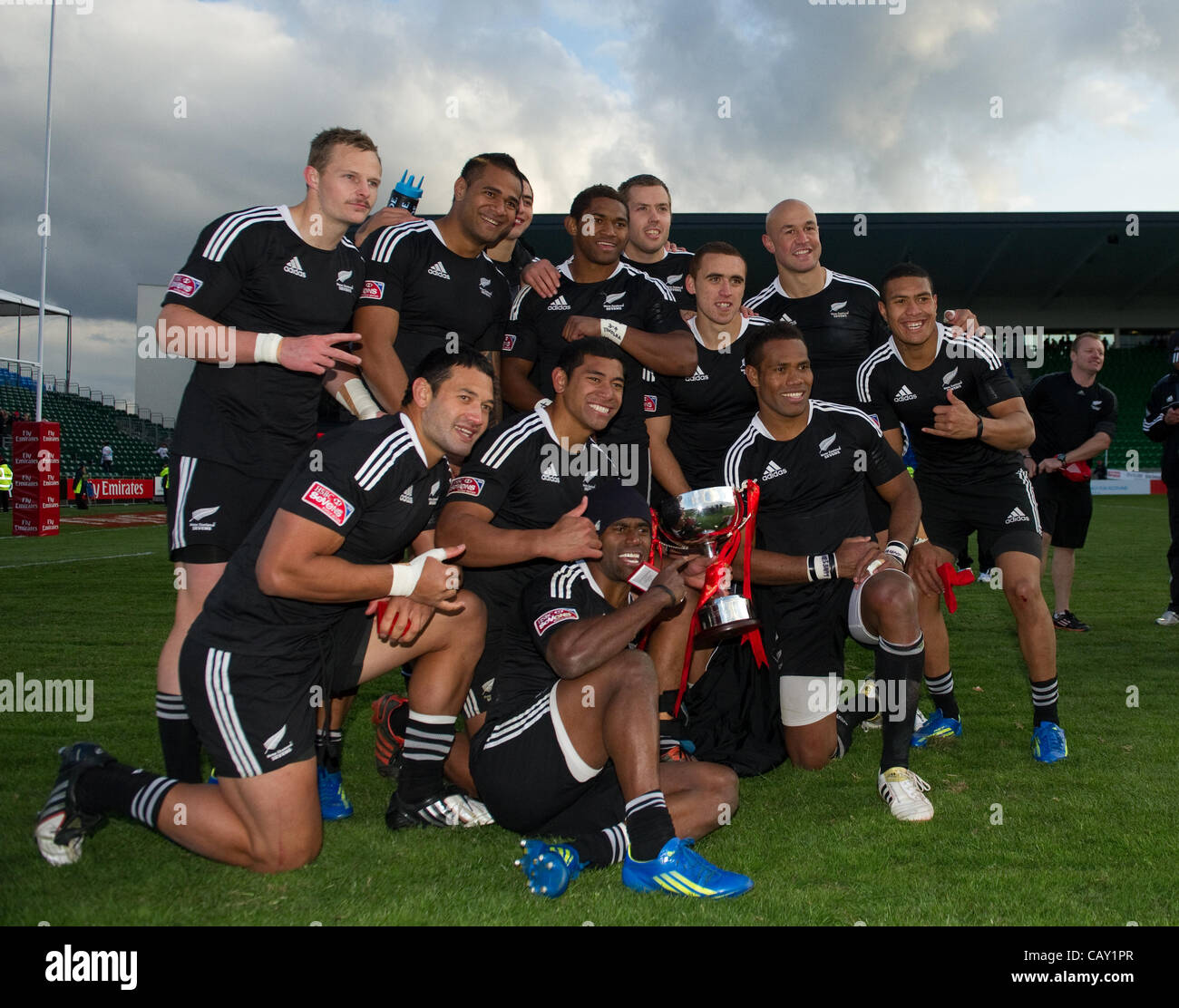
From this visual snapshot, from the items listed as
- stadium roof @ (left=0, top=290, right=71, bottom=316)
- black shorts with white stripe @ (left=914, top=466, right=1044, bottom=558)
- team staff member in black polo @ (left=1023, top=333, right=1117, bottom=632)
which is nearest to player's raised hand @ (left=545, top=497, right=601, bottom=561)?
black shorts with white stripe @ (left=914, top=466, right=1044, bottom=558)

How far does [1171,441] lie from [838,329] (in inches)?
177

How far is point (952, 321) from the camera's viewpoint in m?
5.15

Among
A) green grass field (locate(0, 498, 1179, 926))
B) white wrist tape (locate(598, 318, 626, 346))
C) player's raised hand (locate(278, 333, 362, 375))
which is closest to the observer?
green grass field (locate(0, 498, 1179, 926))

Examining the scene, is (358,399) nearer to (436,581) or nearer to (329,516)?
(329,516)

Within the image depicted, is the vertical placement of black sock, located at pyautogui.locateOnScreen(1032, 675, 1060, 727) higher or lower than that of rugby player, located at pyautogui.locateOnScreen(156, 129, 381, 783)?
lower

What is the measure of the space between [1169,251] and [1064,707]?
107ft

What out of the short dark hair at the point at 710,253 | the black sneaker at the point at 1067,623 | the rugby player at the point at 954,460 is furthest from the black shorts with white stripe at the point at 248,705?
the black sneaker at the point at 1067,623

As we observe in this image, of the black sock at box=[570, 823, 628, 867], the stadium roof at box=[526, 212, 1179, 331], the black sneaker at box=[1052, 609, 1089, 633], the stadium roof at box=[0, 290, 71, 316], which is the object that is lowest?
the black sock at box=[570, 823, 628, 867]

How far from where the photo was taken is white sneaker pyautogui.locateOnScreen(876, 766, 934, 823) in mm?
3666

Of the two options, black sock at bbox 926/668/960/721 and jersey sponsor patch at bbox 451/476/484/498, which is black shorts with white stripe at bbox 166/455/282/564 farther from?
black sock at bbox 926/668/960/721

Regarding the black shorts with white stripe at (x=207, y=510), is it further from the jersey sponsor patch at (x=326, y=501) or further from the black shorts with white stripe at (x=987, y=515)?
the black shorts with white stripe at (x=987, y=515)

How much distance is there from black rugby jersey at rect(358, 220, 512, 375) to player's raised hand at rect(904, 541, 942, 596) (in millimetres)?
2355

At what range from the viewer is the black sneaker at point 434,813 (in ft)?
11.7

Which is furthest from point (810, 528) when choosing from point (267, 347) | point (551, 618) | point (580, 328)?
point (267, 347)
